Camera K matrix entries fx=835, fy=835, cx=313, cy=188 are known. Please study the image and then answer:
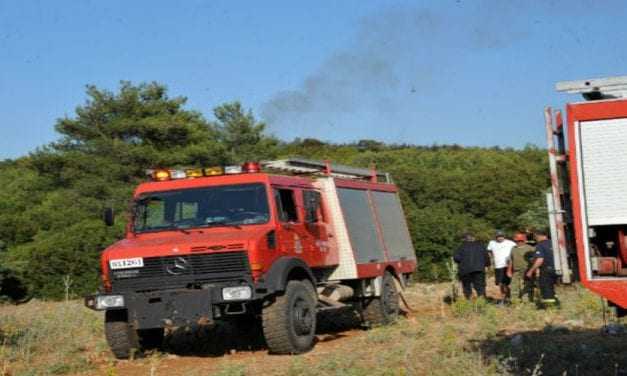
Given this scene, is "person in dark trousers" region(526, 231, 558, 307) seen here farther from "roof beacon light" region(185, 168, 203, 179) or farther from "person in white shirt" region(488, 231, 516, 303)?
"roof beacon light" region(185, 168, 203, 179)

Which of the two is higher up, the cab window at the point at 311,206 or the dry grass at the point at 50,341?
the cab window at the point at 311,206

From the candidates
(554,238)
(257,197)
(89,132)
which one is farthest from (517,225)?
(554,238)

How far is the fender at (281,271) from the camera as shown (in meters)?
10.5

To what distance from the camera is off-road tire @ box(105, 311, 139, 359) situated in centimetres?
1107

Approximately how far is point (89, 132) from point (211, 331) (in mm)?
29633

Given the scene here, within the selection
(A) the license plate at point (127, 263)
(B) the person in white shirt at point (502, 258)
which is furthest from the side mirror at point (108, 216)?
(B) the person in white shirt at point (502, 258)

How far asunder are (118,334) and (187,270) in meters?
1.42

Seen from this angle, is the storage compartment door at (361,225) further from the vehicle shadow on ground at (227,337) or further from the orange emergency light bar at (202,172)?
the orange emergency light bar at (202,172)

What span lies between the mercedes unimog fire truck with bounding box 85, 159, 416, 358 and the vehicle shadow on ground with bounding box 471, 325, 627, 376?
2.58m

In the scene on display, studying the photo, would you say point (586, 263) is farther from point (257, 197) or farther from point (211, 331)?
point (211, 331)

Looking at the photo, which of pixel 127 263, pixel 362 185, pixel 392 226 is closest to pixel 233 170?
pixel 127 263

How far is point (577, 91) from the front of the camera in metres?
7.25

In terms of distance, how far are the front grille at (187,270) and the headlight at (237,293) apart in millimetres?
245

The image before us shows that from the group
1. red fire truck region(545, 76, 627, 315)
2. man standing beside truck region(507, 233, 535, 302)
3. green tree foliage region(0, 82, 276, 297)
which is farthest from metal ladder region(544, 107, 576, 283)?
green tree foliage region(0, 82, 276, 297)
